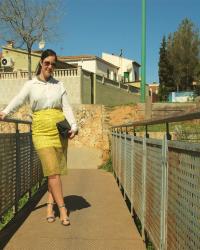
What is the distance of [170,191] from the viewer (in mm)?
3760

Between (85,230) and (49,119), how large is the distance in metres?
1.29

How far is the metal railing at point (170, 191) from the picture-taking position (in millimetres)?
2994

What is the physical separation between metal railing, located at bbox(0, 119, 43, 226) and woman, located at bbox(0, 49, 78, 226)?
1.13ft

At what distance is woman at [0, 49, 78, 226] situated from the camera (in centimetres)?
575

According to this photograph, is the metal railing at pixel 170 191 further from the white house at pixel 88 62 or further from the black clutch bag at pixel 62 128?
the white house at pixel 88 62

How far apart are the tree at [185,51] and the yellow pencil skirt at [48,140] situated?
53.6 meters

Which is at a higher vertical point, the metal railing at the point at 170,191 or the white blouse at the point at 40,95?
the white blouse at the point at 40,95

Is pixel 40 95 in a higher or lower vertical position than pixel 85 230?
higher

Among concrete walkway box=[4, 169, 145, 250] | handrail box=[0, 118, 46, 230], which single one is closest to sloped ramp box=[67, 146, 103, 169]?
handrail box=[0, 118, 46, 230]

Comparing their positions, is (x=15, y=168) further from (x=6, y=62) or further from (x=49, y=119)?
(x=6, y=62)

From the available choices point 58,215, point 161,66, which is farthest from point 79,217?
point 161,66

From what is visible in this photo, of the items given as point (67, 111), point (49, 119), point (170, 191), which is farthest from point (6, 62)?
point (170, 191)

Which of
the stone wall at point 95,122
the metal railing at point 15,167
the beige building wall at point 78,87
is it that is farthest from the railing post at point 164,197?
the beige building wall at point 78,87

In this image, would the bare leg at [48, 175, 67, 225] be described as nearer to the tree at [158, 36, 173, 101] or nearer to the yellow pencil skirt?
the yellow pencil skirt
